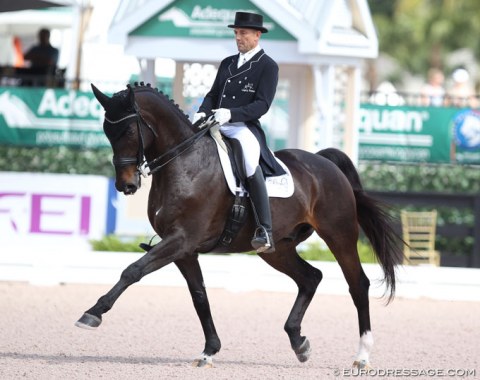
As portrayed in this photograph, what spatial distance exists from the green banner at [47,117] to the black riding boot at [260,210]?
28.3 ft

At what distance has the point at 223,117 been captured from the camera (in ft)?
26.8

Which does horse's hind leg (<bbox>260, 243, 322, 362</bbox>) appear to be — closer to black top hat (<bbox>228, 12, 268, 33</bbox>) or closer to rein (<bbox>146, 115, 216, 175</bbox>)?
rein (<bbox>146, 115, 216, 175</bbox>)

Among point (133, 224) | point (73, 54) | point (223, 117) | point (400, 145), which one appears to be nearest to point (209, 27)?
point (133, 224)

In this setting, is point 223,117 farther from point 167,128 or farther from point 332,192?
point 332,192

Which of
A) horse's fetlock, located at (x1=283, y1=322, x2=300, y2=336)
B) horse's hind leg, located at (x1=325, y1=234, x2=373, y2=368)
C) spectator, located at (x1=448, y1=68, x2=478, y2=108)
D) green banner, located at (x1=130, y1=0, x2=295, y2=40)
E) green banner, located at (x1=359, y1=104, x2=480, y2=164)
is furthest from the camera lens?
spectator, located at (x1=448, y1=68, x2=478, y2=108)

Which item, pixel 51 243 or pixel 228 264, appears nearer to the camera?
pixel 228 264

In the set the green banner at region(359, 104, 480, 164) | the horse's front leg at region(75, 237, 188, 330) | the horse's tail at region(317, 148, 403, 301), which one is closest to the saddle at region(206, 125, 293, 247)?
the horse's front leg at region(75, 237, 188, 330)

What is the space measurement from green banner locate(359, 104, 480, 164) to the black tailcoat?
8.57m

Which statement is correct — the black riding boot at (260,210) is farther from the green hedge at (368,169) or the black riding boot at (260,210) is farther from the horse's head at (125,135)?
the green hedge at (368,169)

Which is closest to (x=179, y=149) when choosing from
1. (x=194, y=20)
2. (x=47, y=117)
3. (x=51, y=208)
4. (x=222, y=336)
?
(x=222, y=336)

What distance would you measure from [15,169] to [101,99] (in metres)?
9.65

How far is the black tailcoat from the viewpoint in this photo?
845cm

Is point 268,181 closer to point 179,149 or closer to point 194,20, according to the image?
point 179,149

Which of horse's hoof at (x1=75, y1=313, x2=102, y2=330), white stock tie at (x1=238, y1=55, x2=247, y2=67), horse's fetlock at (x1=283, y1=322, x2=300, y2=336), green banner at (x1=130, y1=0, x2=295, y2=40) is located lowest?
horse's fetlock at (x1=283, y1=322, x2=300, y2=336)
